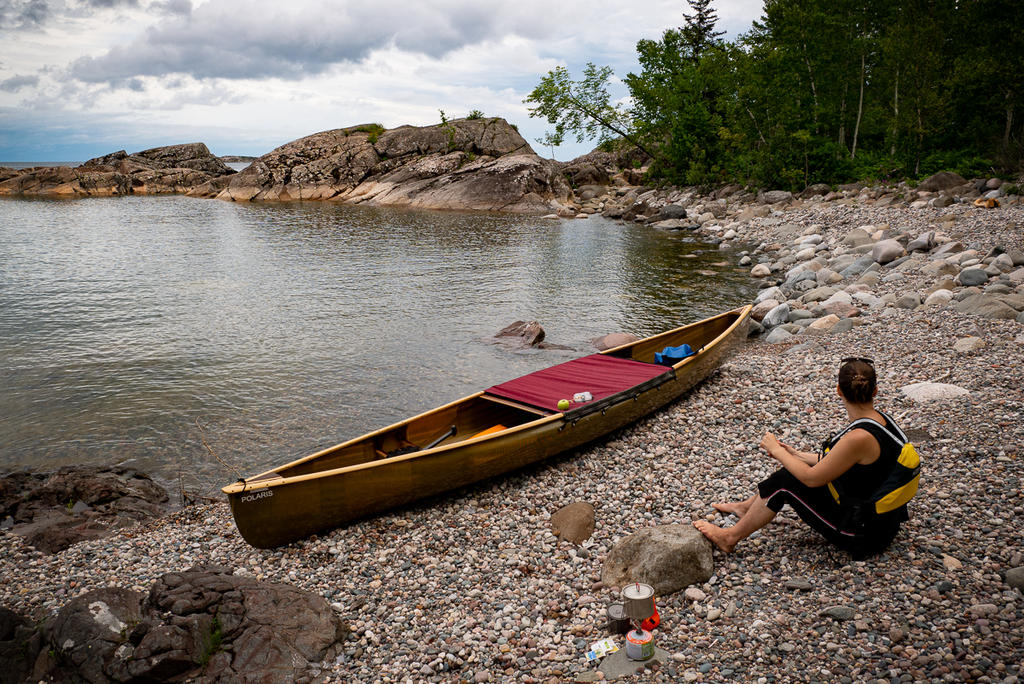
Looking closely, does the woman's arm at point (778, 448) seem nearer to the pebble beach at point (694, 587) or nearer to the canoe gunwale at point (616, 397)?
the pebble beach at point (694, 587)

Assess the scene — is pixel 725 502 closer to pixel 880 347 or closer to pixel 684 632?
pixel 684 632

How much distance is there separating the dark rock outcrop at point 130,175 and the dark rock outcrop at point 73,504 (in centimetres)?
6226

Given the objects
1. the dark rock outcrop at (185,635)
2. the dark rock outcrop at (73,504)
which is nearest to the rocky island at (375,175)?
the dark rock outcrop at (73,504)

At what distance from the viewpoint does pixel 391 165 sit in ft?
187

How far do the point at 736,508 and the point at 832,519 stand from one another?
42.7 inches

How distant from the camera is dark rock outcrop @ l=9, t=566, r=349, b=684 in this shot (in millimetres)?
4555

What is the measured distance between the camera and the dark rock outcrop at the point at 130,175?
60.6 metres

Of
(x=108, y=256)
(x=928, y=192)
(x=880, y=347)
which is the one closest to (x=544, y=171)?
(x=928, y=192)

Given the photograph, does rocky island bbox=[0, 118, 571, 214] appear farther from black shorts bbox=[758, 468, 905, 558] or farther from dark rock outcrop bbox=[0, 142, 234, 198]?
black shorts bbox=[758, 468, 905, 558]

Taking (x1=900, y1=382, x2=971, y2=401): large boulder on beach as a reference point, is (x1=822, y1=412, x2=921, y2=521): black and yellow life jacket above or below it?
above

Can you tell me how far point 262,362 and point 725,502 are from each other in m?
10.4

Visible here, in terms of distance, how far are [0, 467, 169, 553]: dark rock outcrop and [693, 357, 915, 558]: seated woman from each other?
7.12m

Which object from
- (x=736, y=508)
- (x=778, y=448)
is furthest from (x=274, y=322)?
(x=778, y=448)

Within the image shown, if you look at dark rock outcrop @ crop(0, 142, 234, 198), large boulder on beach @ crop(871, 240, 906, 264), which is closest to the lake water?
large boulder on beach @ crop(871, 240, 906, 264)
